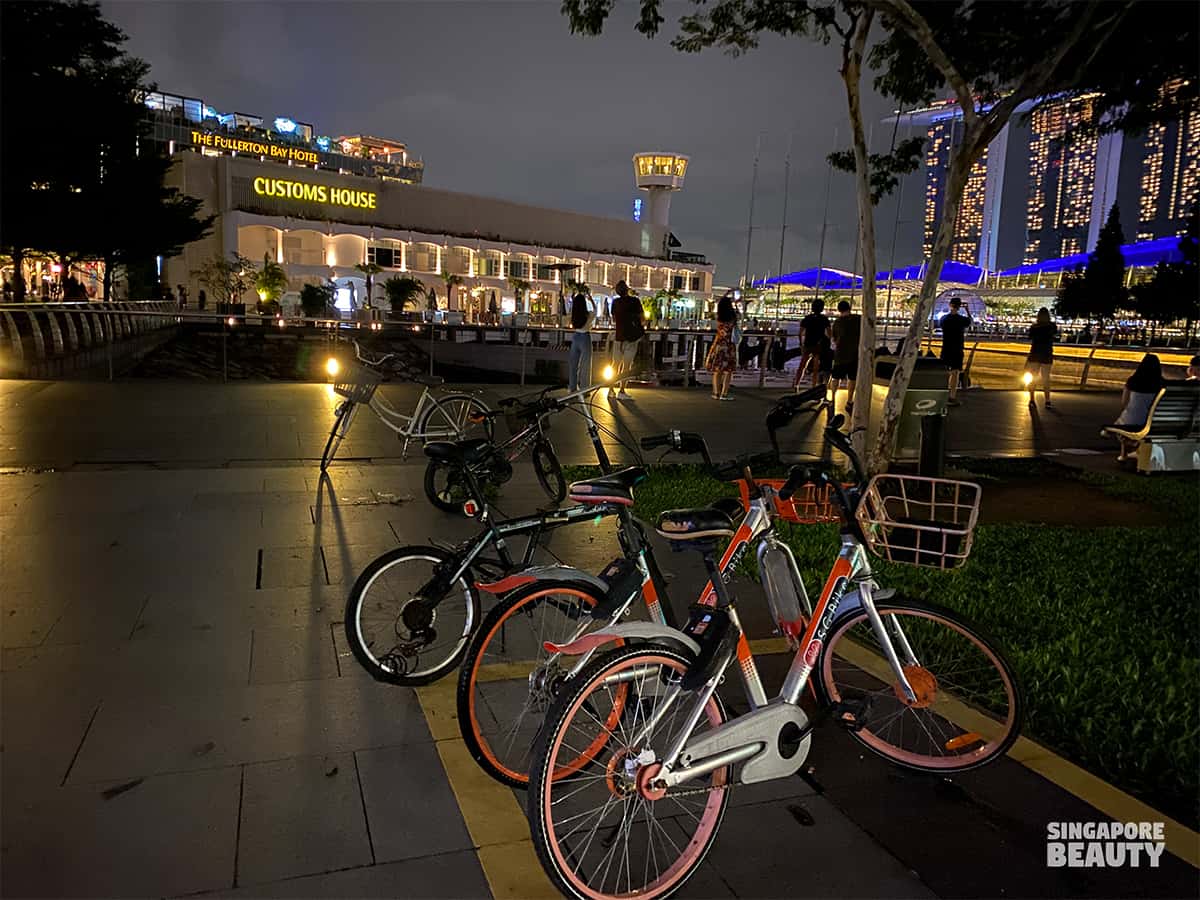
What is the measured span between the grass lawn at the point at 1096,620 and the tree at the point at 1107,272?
59.1 meters

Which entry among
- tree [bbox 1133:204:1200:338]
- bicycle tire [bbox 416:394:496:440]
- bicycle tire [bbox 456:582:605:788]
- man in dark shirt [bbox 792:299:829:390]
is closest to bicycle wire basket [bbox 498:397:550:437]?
bicycle tire [bbox 416:394:496:440]

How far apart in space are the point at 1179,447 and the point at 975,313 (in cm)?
5966

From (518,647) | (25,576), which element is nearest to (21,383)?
(25,576)

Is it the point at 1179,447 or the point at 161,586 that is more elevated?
the point at 1179,447

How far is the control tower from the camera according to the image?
7756cm

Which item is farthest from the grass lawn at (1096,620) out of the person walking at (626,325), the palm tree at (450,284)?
the palm tree at (450,284)

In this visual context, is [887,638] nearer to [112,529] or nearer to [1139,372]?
[112,529]

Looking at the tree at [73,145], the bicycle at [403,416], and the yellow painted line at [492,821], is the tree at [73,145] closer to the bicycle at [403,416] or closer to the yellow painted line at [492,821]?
the bicycle at [403,416]

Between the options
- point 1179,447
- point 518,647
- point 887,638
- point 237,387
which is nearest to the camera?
point 887,638

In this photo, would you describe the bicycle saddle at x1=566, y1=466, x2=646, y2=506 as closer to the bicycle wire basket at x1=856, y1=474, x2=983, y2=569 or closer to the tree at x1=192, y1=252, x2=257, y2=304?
the bicycle wire basket at x1=856, y1=474, x2=983, y2=569

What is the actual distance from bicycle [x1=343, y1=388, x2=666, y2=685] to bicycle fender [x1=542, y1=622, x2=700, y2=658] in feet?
2.60

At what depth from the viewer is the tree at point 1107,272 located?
57594 mm

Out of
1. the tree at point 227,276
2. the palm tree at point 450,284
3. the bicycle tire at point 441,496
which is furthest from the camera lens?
the palm tree at point 450,284

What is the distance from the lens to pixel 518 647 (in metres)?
4.13
